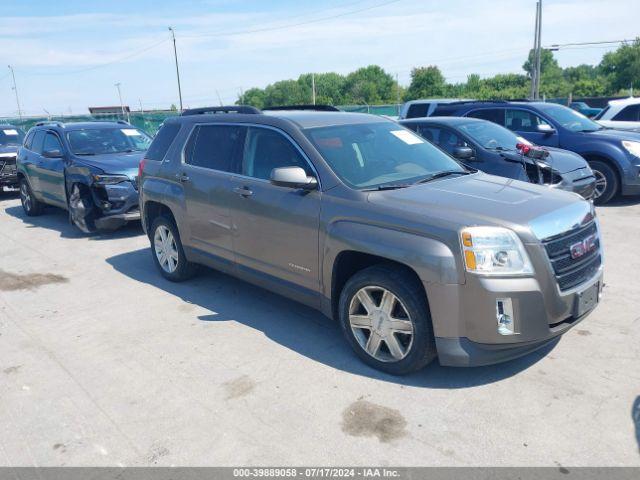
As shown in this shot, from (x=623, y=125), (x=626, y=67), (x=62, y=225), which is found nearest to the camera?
(x=62, y=225)

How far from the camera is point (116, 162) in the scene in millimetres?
8547

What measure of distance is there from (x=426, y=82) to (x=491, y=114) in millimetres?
66867

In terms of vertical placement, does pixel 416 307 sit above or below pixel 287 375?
above

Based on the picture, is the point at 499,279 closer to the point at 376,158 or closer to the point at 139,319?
the point at 376,158

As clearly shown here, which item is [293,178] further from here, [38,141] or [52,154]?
[38,141]

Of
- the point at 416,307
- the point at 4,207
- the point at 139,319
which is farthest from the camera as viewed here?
the point at 4,207

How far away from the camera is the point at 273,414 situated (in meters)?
3.46

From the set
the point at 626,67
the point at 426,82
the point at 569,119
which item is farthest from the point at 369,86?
the point at 569,119

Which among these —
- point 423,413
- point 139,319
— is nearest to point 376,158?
point 423,413

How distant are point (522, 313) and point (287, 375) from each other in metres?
1.67

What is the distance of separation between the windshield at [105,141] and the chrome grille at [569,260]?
303 inches

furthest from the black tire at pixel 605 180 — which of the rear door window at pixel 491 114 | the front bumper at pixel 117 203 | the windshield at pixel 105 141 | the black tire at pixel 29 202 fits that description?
the black tire at pixel 29 202

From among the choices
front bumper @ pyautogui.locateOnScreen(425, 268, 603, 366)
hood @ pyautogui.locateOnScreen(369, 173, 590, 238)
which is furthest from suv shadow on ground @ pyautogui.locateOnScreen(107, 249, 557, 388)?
hood @ pyautogui.locateOnScreen(369, 173, 590, 238)

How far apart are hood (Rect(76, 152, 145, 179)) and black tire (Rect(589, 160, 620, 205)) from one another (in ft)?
24.9
